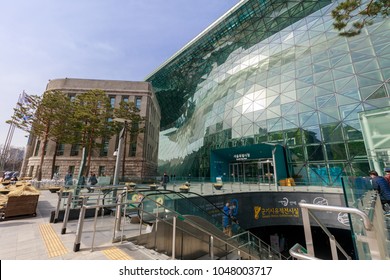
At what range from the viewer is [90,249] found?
4.25 meters

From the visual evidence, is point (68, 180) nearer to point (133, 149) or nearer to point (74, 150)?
point (133, 149)

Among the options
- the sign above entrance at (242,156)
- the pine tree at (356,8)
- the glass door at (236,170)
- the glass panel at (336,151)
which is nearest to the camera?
the pine tree at (356,8)

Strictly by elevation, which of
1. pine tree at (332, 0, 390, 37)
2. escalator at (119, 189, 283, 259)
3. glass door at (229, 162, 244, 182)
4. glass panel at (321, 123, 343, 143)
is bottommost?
escalator at (119, 189, 283, 259)

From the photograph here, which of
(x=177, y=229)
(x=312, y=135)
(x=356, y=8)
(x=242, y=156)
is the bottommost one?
(x=177, y=229)

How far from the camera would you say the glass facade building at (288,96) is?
55.7 ft

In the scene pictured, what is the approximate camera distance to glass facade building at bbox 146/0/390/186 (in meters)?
17.0

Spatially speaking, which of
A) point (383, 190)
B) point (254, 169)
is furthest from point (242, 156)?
point (383, 190)

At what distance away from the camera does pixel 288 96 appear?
22250 millimetres

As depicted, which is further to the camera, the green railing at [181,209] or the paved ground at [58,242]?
the green railing at [181,209]

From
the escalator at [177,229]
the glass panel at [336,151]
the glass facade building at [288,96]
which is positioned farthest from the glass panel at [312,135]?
the escalator at [177,229]

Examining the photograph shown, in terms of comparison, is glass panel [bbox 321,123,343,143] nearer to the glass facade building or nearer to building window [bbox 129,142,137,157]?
the glass facade building

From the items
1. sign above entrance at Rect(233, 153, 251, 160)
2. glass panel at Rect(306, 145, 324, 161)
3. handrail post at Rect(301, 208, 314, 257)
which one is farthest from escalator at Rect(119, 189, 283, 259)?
sign above entrance at Rect(233, 153, 251, 160)

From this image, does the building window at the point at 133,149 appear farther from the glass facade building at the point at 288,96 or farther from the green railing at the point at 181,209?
the green railing at the point at 181,209
